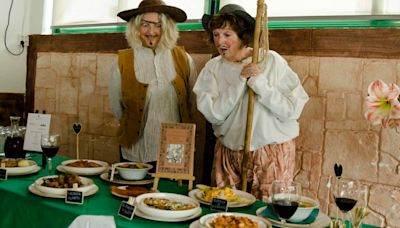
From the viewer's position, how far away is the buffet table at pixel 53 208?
5.72ft

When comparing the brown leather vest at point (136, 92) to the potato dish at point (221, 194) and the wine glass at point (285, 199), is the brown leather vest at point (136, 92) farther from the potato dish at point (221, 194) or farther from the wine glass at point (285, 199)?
the wine glass at point (285, 199)

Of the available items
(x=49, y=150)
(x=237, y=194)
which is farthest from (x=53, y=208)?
(x=237, y=194)

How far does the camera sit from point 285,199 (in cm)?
151

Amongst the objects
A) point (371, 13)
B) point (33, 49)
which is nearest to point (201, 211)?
point (371, 13)

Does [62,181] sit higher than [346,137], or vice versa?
[346,137]

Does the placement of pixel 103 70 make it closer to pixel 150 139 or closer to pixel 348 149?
pixel 150 139

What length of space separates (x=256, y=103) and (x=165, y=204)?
3.11 ft

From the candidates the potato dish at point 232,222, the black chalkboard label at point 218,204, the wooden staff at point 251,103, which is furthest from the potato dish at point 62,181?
the wooden staff at point 251,103

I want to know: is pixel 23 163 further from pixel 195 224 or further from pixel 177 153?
pixel 195 224

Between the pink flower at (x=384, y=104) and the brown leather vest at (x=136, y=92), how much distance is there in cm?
162

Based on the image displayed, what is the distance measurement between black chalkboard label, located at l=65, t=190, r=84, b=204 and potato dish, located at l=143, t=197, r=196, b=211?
267 mm

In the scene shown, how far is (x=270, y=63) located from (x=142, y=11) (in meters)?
0.94

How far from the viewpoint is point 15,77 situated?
4.78 meters

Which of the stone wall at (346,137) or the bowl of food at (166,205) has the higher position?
the stone wall at (346,137)
